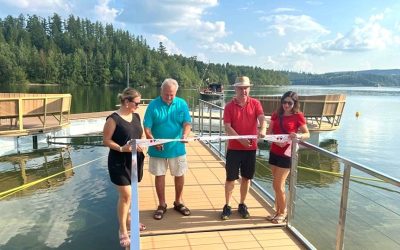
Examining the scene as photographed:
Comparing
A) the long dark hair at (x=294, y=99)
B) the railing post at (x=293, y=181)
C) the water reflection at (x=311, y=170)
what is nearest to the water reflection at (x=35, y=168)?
the water reflection at (x=311, y=170)

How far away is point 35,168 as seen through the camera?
10062 millimetres

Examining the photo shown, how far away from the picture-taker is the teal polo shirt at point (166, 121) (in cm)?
429

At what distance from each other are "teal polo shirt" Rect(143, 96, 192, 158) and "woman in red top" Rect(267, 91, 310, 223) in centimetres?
105

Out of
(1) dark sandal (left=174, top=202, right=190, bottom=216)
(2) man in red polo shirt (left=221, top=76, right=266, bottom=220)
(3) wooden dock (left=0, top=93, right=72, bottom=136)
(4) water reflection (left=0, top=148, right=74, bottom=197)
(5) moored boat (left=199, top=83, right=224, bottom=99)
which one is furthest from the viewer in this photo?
(5) moored boat (left=199, top=83, right=224, bottom=99)

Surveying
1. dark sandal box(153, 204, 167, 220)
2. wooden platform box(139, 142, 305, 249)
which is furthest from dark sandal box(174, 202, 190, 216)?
dark sandal box(153, 204, 167, 220)

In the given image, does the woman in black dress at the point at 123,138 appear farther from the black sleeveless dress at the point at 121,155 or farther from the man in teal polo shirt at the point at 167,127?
the man in teal polo shirt at the point at 167,127

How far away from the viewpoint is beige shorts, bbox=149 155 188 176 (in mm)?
4395

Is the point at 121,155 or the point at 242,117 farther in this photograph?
the point at 242,117

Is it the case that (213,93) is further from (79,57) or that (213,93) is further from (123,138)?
(79,57)

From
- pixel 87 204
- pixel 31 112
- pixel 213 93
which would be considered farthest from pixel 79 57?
pixel 87 204

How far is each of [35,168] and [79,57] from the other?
10808 centimetres

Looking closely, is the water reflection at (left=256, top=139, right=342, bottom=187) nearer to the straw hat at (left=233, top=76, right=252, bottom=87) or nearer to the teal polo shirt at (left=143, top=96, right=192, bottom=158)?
the straw hat at (left=233, top=76, right=252, bottom=87)

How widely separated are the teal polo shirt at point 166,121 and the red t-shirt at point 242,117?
0.51 meters

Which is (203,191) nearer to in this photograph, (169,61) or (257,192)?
(257,192)
